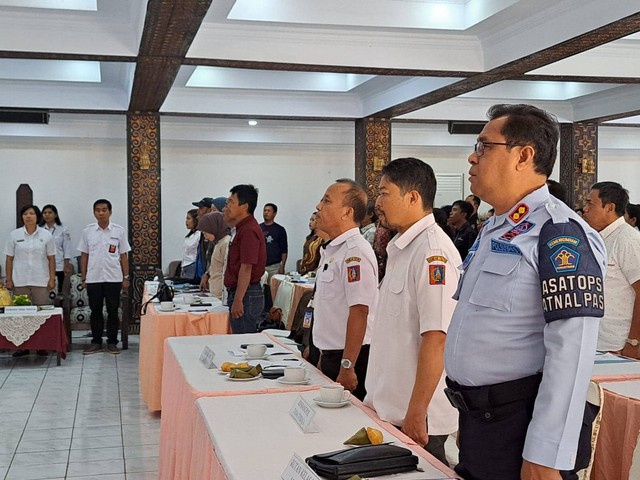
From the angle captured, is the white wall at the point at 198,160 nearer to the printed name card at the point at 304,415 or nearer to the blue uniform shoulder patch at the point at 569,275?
the printed name card at the point at 304,415

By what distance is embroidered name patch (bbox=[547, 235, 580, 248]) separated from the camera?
1630 mm

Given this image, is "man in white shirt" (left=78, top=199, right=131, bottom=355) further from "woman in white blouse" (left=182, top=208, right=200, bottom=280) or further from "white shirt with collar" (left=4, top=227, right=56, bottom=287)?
"woman in white blouse" (left=182, top=208, right=200, bottom=280)

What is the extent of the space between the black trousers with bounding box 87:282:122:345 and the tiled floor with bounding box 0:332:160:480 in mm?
572

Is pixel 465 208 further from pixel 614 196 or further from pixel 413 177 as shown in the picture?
pixel 413 177

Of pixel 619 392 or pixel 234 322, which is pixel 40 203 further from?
pixel 619 392

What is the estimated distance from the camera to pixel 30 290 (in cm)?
806

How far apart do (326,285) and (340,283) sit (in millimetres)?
71

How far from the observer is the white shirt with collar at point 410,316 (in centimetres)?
243

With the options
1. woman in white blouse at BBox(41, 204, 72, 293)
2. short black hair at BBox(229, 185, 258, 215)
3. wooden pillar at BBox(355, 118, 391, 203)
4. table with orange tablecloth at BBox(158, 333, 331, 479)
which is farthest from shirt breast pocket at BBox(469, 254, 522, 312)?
woman in white blouse at BBox(41, 204, 72, 293)

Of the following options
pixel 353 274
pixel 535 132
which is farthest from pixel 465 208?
pixel 535 132

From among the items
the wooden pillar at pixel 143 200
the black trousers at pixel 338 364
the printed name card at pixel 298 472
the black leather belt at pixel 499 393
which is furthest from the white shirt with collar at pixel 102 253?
the black leather belt at pixel 499 393

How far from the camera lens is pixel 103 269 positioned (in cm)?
823

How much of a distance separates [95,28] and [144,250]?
12.2 ft

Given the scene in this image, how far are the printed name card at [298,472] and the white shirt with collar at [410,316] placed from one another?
77 cm
